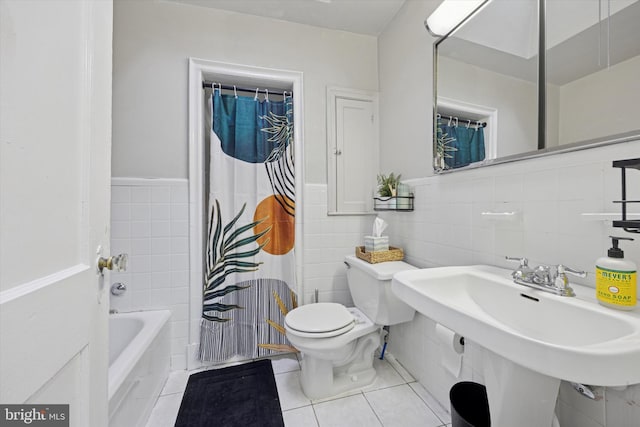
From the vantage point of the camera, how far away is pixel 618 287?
24.9 inches

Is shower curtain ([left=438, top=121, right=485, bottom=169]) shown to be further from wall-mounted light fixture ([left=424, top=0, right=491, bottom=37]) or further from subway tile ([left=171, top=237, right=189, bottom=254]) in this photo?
subway tile ([left=171, top=237, right=189, bottom=254])

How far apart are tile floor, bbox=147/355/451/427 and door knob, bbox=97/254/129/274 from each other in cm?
113

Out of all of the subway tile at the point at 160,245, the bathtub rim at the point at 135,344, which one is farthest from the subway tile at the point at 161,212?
the bathtub rim at the point at 135,344

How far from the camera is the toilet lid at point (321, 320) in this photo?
133 cm

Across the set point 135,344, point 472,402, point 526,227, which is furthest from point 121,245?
point 526,227

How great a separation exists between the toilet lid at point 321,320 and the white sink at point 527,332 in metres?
0.60

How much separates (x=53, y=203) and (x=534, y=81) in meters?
1.46

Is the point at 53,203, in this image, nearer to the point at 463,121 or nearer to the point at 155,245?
the point at 155,245

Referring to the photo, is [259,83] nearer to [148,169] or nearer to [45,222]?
[148,169]

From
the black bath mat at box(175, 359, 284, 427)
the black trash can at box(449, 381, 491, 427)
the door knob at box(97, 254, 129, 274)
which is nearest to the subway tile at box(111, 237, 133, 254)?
the black bath mat at box(175, 359, 284, 427)

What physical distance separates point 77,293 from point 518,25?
1.67 meters

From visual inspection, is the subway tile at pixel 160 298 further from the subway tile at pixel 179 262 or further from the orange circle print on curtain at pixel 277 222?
the orange circle print on curtain at pixel 277 222

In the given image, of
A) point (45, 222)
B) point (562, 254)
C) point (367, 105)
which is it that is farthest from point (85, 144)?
point (367, 105)

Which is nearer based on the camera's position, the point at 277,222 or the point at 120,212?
the point at 120,212
